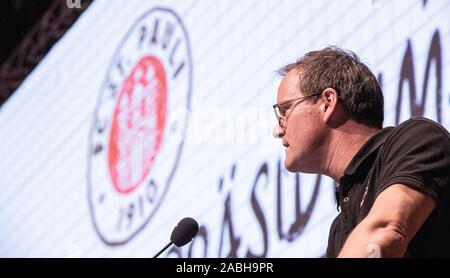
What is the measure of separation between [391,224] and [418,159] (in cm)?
18

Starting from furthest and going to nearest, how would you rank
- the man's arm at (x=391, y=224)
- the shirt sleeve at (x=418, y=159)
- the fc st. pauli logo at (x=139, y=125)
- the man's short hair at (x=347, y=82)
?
the fc st. pauli logo at (x=139, y=125), the man's short hair at (x=347, y=82), the shirt sleeve at (x=418, y=159), the man's arm at (x=391, y=224)

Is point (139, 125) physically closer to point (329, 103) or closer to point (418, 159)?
point (329, 103)

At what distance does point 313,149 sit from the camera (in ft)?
7.14

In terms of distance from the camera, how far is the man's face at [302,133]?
218 centimetres

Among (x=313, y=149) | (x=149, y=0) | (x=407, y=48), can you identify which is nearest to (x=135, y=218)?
(x=149, y=0)

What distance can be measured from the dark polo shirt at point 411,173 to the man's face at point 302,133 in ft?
0.62

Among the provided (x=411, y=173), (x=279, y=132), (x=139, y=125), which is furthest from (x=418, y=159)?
(x=139, y=125)

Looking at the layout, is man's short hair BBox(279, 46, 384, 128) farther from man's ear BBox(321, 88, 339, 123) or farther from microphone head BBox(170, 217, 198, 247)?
microphone head BBox(170, 217, 198, 247)

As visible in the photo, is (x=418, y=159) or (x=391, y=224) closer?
(x=391, y=224)

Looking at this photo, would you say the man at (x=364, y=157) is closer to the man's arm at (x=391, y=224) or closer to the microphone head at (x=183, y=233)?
the man's arm at (x=391, y=224)

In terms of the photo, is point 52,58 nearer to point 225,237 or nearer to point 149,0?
point 149,0

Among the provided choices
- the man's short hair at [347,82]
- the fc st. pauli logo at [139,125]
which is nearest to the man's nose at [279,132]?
the man's short hair at [347,82]

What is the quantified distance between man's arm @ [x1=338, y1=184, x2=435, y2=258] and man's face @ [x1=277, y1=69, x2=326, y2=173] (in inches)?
18.0

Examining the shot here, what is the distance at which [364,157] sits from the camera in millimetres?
1979
